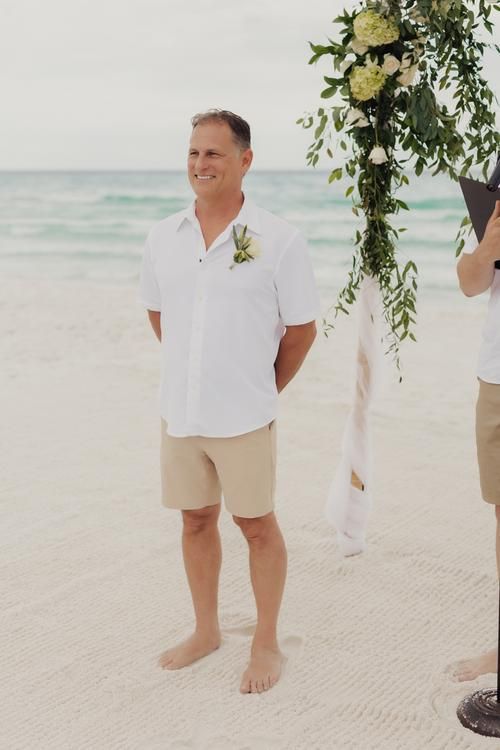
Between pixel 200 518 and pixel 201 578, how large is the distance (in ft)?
0.84

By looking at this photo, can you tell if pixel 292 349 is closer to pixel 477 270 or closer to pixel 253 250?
pixel 253 250

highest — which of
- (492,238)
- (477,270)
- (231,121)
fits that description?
(231,121)

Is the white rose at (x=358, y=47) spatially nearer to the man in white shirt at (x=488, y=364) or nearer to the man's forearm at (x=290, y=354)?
the man in white shirt at (x=488, y=364)

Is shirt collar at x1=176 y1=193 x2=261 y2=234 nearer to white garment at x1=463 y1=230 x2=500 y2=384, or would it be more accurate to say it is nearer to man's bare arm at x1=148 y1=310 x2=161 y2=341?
man's bare arm at x1=148 y1=310 x2=161 y2=341

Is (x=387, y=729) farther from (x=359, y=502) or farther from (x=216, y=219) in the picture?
(x=216, y=219)

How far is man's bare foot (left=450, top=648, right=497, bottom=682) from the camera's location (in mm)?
3303

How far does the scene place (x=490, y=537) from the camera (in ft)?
15.3

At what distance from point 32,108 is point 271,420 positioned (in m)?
40.0

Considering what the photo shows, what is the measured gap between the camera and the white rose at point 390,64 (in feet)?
11.6

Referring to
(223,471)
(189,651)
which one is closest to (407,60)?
(223,471)

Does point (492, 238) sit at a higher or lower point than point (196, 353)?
higher

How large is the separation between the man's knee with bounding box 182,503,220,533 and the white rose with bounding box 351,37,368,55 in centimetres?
185

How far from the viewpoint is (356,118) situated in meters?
3.67

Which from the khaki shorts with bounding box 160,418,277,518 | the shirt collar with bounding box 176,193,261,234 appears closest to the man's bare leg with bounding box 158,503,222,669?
the khaki shorts with bounding box 160,418,277,518
